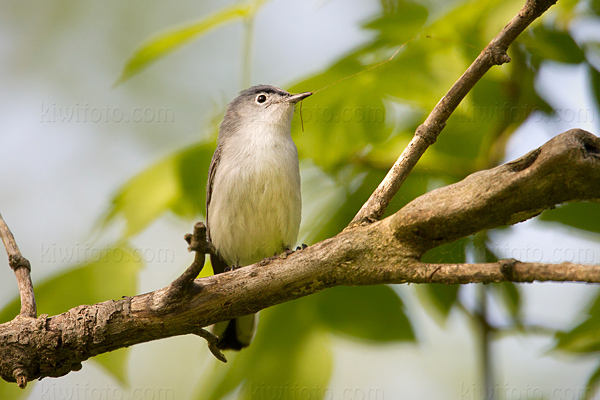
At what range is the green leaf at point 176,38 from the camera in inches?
94.5

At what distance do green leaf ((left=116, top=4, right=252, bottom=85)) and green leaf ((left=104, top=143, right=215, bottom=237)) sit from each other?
42 centimetres

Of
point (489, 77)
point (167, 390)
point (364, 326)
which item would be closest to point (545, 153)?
point (489, 77)

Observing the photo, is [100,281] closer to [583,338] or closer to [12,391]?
[12,391]

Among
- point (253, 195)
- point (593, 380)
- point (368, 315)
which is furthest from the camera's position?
point (253, 195)

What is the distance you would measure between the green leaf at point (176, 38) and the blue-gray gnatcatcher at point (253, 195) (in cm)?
133

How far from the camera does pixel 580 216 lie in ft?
7.20

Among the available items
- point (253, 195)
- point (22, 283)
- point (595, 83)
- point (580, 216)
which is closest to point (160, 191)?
point (22, 283)

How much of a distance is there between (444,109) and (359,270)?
703mm

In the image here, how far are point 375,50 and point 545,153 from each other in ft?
3.22

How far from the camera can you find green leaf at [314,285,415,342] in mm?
2322

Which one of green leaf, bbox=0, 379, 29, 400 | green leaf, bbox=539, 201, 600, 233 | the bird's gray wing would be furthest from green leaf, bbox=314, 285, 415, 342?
the bird's gray wing

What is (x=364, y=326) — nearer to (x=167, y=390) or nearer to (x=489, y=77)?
(x=489, y=77)

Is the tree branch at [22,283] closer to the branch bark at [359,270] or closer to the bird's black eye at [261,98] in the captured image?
the branch bark at [359,270]

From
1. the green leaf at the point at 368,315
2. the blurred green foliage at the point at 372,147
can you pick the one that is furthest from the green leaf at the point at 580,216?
the green leaf at the point at 368,315
